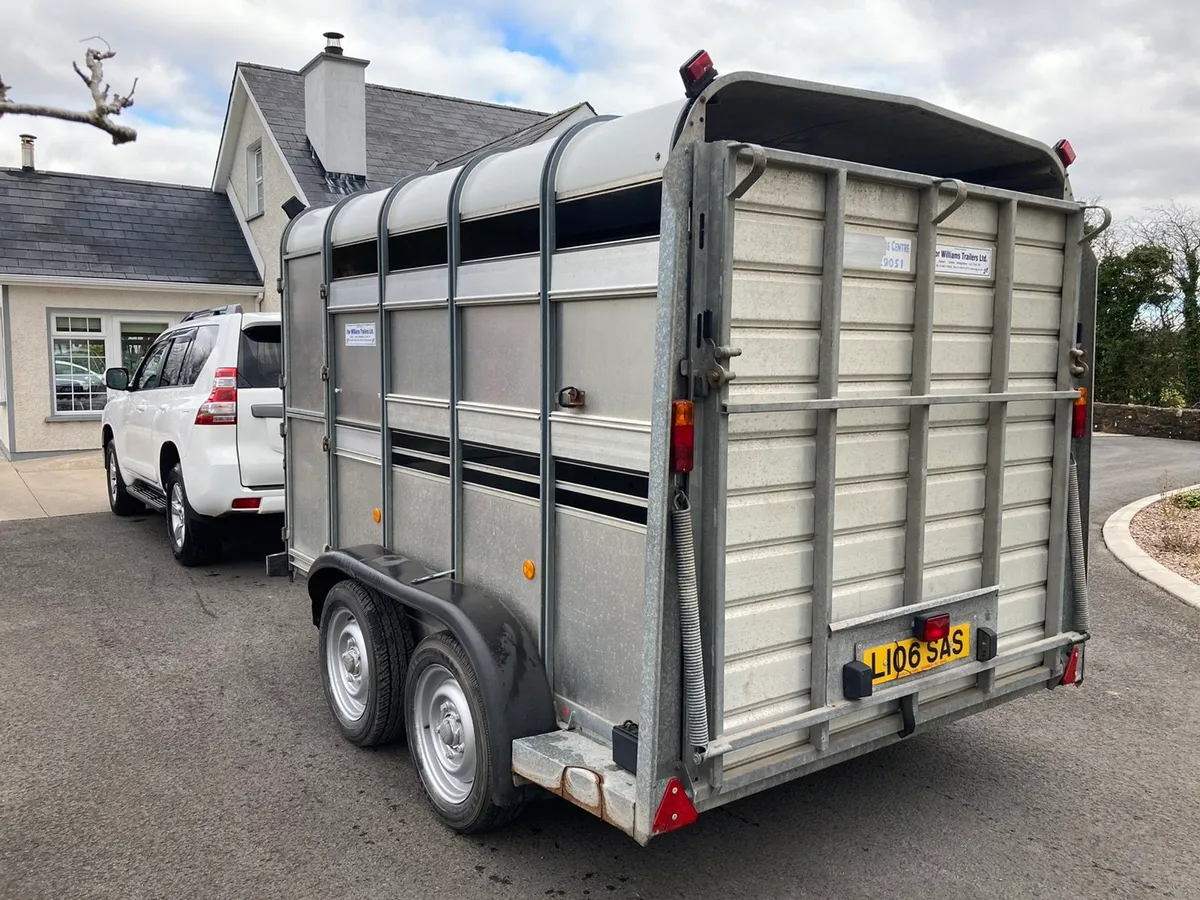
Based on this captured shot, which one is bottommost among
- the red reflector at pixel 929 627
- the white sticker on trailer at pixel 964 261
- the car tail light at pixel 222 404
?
the red reflector at pixel 929 627

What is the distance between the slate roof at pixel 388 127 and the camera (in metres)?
15.3

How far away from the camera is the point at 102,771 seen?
434 centimetres

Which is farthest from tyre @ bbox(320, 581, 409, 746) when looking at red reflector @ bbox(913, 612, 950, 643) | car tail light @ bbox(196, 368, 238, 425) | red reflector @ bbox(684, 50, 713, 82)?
car tail light @ bbox(196, 368, 238, 425)

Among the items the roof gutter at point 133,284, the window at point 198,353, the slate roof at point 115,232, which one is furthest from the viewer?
the slate roof at point 115,232

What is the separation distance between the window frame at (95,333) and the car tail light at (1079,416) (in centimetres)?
1430

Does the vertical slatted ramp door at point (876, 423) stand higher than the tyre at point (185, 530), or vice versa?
the vertical slatted ramp door at point (876, 423)

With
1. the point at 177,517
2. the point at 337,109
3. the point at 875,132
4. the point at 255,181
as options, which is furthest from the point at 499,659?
the point at 255,181

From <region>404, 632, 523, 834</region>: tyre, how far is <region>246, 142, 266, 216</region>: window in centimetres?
1452

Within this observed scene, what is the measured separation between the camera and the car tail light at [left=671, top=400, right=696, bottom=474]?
111 inches

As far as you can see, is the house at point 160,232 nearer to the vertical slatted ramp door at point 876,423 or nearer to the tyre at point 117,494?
the tyre at point 117,494

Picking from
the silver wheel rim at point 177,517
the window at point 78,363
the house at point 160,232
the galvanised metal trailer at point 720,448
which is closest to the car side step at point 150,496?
the silver wheel rim at point 177,517

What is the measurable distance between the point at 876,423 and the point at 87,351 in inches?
607

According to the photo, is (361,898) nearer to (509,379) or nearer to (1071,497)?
(509,379)

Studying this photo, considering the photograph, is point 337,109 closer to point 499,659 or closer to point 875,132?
point 875,132
